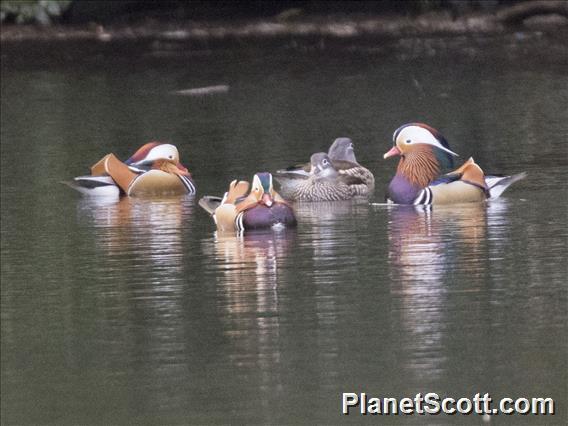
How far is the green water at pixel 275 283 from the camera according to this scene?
10.0 m

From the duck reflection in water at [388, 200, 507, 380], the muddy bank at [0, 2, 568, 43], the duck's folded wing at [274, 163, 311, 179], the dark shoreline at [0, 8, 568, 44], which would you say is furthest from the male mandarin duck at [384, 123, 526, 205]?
the dark shoreline at [0, 8, 568, 44]

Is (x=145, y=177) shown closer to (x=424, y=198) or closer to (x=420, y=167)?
(x=420, y=167)

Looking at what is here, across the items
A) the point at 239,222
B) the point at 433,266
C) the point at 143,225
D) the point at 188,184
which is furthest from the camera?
the point at 188,184

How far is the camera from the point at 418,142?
638 inches

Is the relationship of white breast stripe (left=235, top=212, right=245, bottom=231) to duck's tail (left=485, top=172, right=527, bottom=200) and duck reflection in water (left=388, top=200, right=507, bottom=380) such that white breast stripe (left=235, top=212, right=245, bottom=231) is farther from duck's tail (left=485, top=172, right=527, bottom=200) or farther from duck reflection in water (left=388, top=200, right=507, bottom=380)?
duck's tail (left=485, top=172, right=527, bottom=200)

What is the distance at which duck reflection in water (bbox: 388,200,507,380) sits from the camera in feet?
35.0

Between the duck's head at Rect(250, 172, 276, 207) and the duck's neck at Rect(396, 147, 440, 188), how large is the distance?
69.7 inches

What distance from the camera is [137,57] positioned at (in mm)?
30672

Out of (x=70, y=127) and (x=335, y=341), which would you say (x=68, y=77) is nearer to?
(x=70, y=127)

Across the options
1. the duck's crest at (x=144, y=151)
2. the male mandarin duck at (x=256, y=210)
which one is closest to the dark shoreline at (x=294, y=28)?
the duck's crest at (x=144, y=151)

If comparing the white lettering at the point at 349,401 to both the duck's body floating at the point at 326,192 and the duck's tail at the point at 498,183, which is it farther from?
the duck's body floating at the point at 326,192

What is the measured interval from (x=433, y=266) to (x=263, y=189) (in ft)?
6.33

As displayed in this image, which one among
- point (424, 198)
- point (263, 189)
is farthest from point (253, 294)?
point (424, 198)

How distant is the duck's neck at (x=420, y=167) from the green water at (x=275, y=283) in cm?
44
